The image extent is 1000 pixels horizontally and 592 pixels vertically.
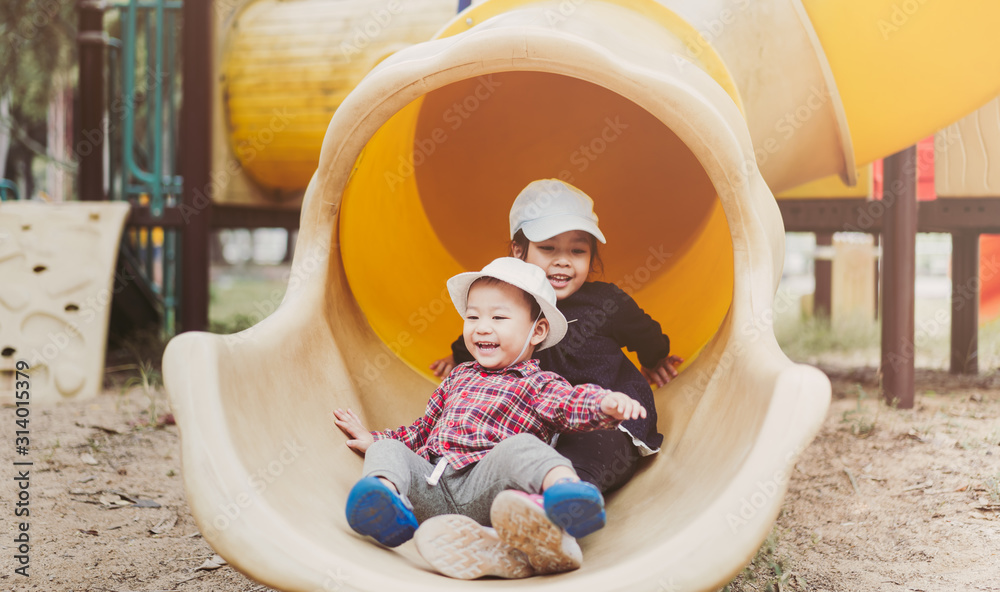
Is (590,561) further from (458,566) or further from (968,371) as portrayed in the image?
(968,371)

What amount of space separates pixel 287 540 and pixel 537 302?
80 centimetres

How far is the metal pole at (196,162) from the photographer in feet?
13.0

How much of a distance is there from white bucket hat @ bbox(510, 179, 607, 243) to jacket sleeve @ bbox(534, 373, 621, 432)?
1.69ft

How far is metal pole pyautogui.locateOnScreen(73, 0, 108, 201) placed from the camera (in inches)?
183

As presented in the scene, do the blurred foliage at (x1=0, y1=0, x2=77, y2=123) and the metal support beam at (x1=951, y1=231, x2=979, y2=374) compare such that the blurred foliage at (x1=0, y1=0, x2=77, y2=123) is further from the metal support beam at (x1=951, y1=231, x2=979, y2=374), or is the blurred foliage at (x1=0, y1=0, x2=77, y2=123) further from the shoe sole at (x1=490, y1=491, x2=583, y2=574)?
the shoe sole at (x1=490, y1=491, x2=583, y2=574)

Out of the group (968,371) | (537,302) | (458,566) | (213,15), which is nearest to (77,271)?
(213,15)

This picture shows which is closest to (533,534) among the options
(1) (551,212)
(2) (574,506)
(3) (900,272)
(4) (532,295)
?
(2) (574,506)

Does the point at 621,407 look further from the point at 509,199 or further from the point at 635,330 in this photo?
the point at 509,199

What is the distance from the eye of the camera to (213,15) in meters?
4.14

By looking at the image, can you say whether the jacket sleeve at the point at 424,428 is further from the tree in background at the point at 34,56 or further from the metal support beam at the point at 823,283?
the tree in background at the point at 34,56

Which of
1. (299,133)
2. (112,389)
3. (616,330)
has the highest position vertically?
(299,133)

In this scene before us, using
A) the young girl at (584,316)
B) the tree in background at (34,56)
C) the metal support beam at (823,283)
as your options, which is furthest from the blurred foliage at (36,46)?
the young girl at (584,316)

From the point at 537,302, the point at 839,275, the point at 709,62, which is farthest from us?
the point at 839,275

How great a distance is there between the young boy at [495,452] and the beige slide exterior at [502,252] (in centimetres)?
7
